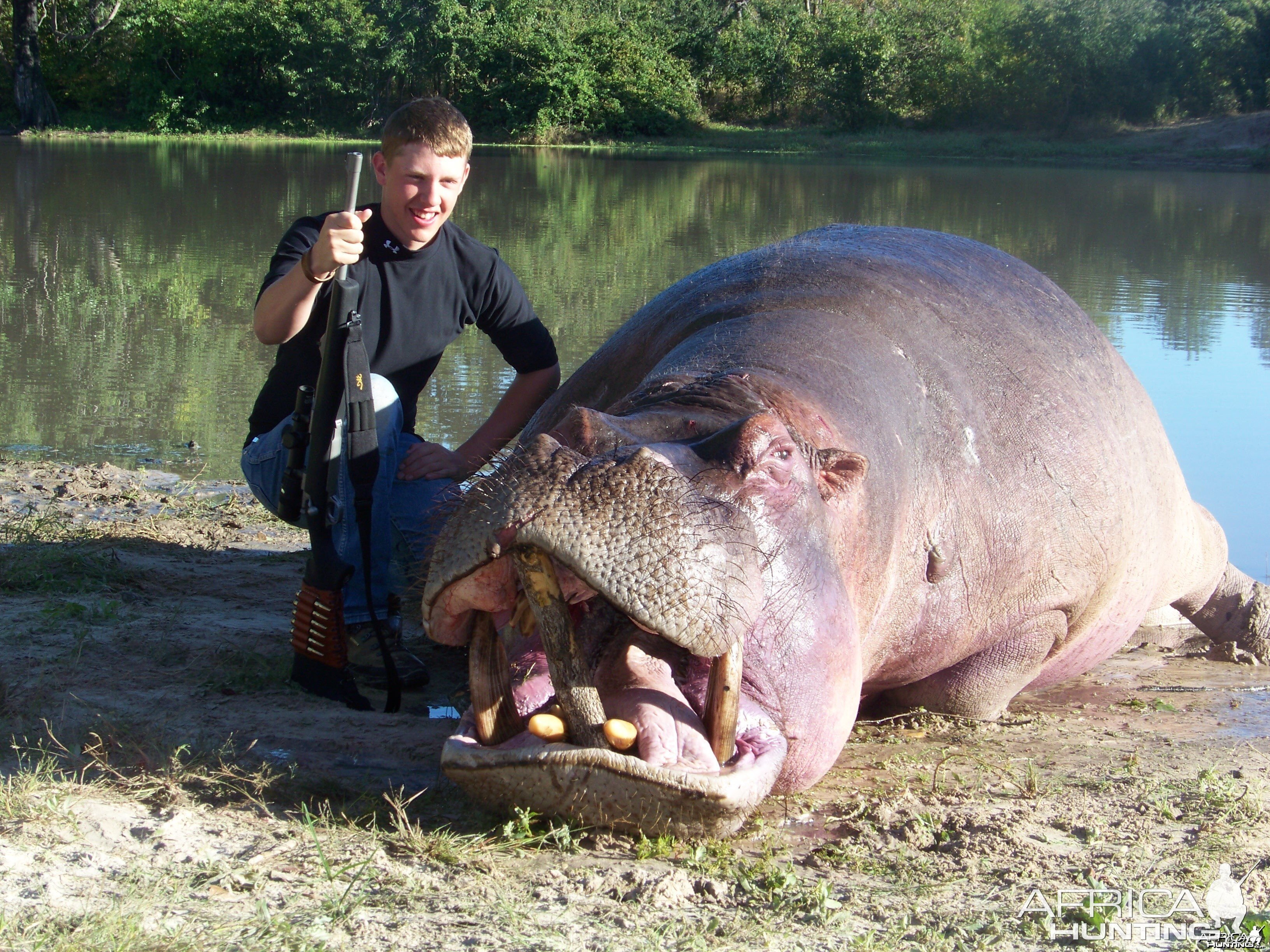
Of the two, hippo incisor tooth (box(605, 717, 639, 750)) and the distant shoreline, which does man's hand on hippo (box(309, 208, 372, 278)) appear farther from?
the distant shoreline

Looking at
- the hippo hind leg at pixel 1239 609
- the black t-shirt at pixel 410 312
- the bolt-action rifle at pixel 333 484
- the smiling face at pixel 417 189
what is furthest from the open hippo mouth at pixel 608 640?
the hippo hind leg at pixel 1239 609

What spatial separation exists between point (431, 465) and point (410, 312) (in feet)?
2.23

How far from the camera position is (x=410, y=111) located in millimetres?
4438

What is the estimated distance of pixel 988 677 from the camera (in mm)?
3680

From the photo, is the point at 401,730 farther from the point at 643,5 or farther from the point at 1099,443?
the point at 643,5

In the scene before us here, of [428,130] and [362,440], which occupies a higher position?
[428,130]

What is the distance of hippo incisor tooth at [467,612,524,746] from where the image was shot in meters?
2.54

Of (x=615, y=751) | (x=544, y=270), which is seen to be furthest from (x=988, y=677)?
(x=544, y=270)

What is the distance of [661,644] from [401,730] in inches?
39.6

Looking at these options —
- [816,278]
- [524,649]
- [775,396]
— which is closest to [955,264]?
[816,278]

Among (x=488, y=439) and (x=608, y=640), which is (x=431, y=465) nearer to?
(x=488, y=439)

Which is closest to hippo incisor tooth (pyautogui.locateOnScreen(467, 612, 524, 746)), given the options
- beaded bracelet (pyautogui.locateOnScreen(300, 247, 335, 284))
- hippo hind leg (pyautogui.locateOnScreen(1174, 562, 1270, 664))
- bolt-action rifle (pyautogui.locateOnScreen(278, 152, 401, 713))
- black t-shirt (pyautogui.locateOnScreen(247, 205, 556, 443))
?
bolt-action rifle (pyautogui.locateOnScreen(278, 152, 401, 713))

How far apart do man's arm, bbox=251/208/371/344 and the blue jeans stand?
30cm

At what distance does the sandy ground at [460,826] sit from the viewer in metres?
2.38
